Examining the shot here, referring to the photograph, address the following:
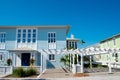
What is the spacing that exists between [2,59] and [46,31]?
8.37 meters

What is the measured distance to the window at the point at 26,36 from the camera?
2944cm

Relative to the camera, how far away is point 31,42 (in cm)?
2934

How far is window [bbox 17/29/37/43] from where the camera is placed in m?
29.4

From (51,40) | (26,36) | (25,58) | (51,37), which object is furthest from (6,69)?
(51,37)

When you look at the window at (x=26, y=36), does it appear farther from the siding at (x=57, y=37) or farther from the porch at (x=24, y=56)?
the porch at (x=24, y=56)

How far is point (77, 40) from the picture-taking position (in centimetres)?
3322

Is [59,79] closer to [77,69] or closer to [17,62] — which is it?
[77,69]

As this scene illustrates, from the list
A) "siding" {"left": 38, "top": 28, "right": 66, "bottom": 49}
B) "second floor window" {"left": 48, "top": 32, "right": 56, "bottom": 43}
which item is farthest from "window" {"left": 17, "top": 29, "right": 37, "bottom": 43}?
"second floor window" {"left": 48, "top": 32, "right": 56, "bottom": 43}

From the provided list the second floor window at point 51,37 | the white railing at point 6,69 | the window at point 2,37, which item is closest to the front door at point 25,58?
the window at point 2,37

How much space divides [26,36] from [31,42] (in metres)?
1.30

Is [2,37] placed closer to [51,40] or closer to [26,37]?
[26,37]

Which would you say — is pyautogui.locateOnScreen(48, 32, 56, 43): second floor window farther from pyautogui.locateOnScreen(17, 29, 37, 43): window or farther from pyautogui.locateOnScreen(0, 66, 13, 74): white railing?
pyautogui.locateOnScreen(0, 66, 13, 74): white railing

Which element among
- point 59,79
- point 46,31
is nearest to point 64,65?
point 46,31

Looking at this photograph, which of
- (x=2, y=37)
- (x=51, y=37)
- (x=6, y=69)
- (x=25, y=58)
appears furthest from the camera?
(x=2, y=37)
